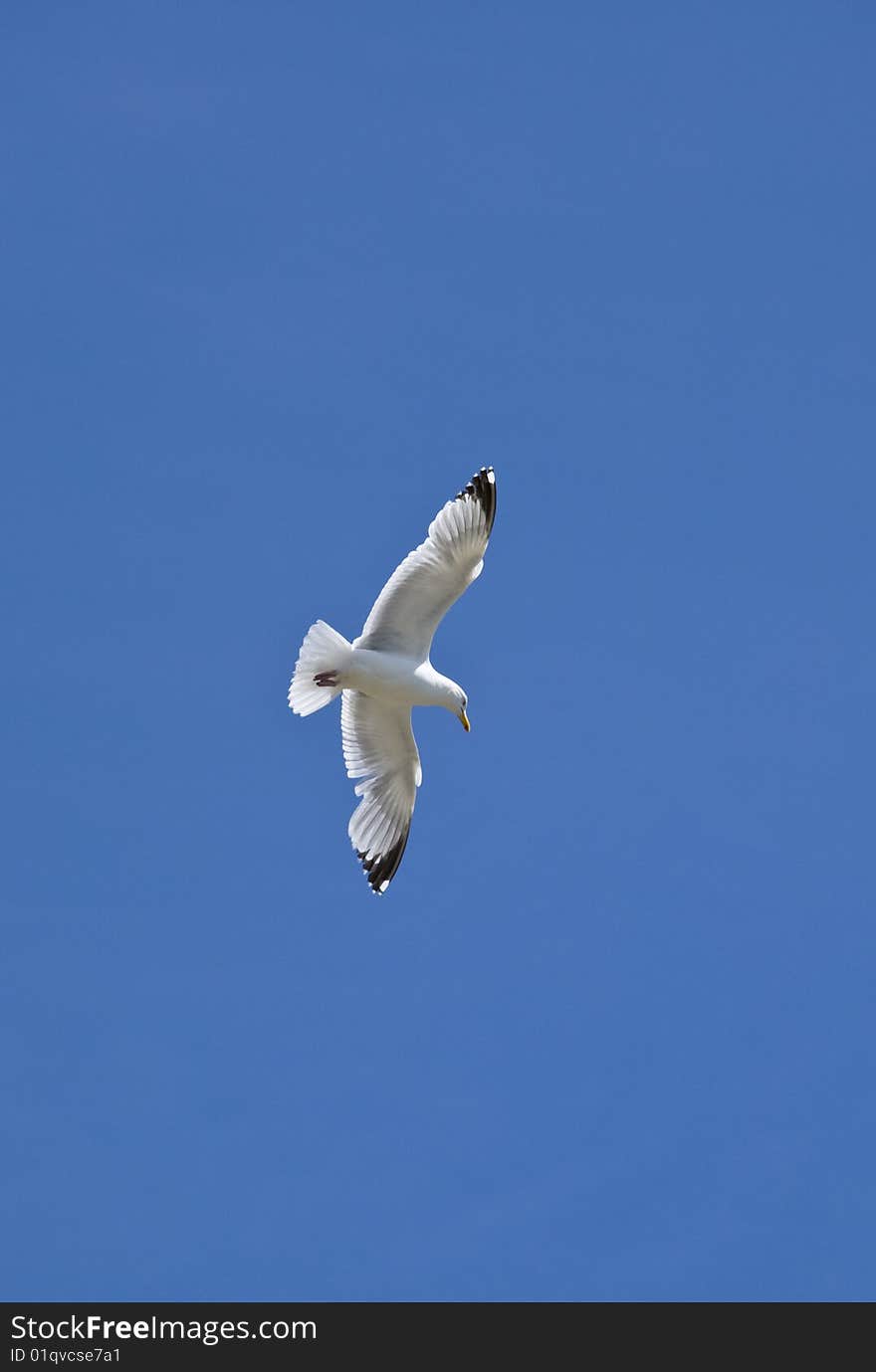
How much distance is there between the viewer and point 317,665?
18.2m

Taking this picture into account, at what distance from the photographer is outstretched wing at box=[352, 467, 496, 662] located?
17828 millimetres

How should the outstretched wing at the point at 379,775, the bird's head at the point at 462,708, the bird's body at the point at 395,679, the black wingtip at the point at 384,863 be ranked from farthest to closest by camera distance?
the black wingtip at the point at 384,863 → the outstretched wing at the point at 379,775 → the bird's head at the point at 462,708 → the bird's body at the point at 395,679

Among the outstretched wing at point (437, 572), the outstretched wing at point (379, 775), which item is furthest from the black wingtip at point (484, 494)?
the outstretched wing at point (379, 775)

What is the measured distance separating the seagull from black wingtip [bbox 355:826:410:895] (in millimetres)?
213

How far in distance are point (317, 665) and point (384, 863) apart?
2357 millimetres

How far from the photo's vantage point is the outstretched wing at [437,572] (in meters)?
17.8

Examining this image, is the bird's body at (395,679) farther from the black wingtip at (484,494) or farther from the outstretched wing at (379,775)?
the black wingtip at (484,494)

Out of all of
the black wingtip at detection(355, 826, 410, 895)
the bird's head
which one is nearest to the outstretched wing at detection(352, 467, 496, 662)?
the bird's head

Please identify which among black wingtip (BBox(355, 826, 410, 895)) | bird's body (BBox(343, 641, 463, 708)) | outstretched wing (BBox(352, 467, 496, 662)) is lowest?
black wingtip (BBox(355, 826, 410, 895))

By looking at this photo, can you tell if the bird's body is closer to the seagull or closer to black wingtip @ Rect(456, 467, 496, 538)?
the seagull

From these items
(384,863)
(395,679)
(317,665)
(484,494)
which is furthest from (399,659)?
(384,863)
